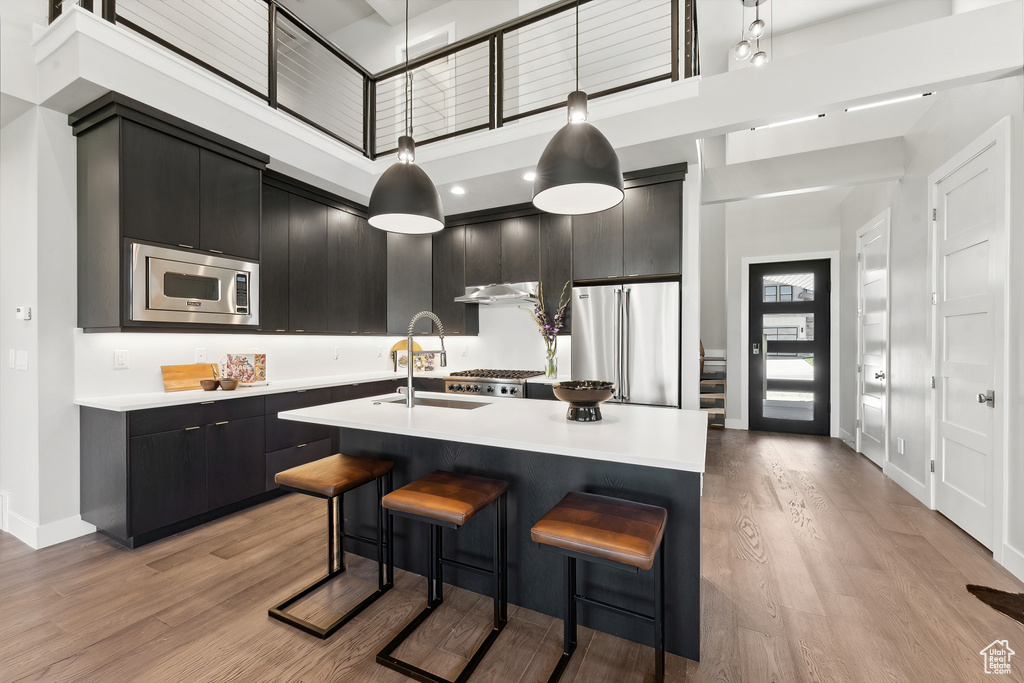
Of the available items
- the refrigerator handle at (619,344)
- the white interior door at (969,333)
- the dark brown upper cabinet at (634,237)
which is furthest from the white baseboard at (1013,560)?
the dark brown upper cabinet at (634,237)

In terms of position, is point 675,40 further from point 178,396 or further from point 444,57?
point 178,396

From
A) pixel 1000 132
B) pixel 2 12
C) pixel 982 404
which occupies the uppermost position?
pixel 2 12

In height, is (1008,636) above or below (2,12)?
below

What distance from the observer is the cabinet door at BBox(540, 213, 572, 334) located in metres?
4.28

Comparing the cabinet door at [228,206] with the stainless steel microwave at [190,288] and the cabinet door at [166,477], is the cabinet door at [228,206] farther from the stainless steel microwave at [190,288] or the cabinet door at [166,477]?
the cabinet door at [166,477]

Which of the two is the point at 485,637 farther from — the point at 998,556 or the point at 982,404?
the point at 982,404

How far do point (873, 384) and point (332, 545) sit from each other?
5248mm

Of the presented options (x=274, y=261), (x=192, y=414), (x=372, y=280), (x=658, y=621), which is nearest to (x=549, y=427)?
(x=658, y=621)

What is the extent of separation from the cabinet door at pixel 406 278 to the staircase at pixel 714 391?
415 cm

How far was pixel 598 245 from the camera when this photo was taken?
4.00 meters

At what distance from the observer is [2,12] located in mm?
2613

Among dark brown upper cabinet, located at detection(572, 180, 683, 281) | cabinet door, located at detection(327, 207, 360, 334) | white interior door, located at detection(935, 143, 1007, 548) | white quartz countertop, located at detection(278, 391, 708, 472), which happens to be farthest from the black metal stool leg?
cabinet door, located at detection(327, 207, 360, 334)

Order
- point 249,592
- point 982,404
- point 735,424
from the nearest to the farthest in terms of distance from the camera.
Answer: point 249,592 < point 982,404 < point 735,424

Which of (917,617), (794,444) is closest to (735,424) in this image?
(794,444)
